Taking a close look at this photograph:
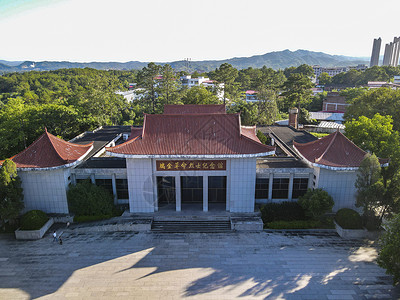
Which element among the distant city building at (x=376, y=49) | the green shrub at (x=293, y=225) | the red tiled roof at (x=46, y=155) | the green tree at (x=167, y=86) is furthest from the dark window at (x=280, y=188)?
the distant city building at (x=376, y=49)

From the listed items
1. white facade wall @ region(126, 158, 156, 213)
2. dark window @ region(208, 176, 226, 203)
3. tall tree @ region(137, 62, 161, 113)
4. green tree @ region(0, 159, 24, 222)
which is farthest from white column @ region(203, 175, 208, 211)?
tall tree @ region(137, 62, 161, 113)

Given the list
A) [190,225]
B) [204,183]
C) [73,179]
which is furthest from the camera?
[73,179]

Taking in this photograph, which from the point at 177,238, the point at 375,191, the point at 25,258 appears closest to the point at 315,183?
the point at 375,191

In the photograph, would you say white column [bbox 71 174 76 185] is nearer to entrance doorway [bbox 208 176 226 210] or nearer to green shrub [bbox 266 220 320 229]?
entrance doorway [bbox 208 176 226 210]

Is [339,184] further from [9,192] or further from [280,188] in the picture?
[9,192]

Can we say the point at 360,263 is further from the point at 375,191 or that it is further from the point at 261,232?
the point at 261,232

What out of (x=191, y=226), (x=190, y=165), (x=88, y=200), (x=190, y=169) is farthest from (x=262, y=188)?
(x=88, y=200)
